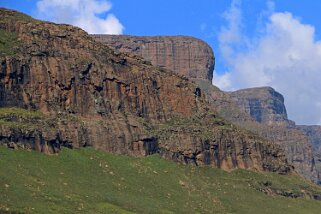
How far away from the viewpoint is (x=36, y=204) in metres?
196

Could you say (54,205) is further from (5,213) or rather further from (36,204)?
(5,213)

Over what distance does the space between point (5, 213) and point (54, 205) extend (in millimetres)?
19919

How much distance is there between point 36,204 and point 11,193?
21.7 ft

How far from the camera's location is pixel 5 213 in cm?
18050

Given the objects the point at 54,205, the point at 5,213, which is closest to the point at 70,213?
the point at 54,205

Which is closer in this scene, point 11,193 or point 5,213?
point 5,213

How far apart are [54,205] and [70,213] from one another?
4058 mm

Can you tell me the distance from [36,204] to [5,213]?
50.9ft

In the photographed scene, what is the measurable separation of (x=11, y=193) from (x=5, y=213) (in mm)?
17967

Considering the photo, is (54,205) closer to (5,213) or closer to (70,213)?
(70,213)

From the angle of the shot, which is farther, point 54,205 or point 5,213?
point 54,205

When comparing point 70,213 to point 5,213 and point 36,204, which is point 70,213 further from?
point 5,213

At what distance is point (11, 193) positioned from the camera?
198 metres

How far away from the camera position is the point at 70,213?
649ft
